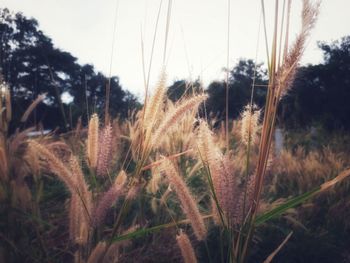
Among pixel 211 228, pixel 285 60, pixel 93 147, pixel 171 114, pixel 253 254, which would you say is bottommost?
pixel 253 254

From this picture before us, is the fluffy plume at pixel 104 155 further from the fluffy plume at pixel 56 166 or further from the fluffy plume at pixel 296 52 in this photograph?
the fluffy plume at pixel 296 52

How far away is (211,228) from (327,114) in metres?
15.2

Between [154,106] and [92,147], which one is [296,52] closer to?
[154,106]

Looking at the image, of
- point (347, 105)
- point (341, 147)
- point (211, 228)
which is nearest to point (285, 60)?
point (211, 228)

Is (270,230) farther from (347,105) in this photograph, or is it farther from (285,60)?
(347,105)

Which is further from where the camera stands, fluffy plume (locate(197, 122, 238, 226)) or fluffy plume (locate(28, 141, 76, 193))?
fluffy plume (locate(28, 141, 76, 193))

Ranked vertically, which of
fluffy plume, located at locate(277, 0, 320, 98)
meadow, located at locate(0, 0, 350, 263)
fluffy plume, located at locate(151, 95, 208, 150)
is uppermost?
fluffy plume, located at locate(277, 0, 320, 98)

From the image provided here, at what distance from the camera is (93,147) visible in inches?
46.0

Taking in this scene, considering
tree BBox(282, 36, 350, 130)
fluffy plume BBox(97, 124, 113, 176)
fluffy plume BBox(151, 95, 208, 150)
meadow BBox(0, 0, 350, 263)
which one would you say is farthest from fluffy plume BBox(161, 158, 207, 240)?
tree BBox(282, 36, 350, 130)

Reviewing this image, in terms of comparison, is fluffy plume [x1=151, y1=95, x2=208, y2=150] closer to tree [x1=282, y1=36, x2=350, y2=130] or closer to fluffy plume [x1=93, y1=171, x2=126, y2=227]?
fluffy plume [x1=93, y1=171, x2=126, y2=227]

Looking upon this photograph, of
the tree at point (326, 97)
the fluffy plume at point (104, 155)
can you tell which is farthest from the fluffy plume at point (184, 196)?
the tree at point (326, 97)

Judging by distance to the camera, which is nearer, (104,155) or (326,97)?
(104,155)

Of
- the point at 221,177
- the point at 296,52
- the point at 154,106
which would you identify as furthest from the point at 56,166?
the point at 296,52

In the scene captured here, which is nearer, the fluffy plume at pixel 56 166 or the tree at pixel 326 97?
the fluffy plume at pixel 56 166
